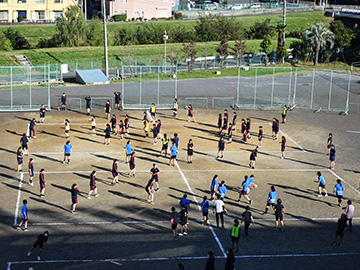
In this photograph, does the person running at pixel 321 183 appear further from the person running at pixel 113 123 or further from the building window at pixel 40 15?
the building window at pixel 40 15

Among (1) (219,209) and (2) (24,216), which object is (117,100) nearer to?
(2) (24,216)

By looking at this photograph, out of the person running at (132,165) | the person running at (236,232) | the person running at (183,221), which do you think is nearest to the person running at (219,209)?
the person running at (183,221)

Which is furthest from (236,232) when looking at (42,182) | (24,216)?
→ (42,182)

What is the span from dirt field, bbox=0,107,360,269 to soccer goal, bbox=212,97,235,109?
6946 mm

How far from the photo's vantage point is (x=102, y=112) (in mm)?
46469

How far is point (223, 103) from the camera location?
5094 cm

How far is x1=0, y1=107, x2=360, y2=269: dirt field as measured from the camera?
829 inches

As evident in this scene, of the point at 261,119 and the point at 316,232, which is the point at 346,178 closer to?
the point at 316,232

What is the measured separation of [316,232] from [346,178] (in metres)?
8.53

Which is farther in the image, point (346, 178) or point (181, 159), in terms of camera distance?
point (181, 159)

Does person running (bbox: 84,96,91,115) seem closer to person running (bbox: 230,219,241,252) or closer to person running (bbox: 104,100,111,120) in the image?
person running (bbox: 104,100,111,120)

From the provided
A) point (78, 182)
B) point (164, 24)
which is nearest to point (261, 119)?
point (78, 182)

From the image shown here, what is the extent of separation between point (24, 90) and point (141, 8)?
57.7m

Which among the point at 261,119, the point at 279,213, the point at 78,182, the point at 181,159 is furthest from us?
the point at 261,119
